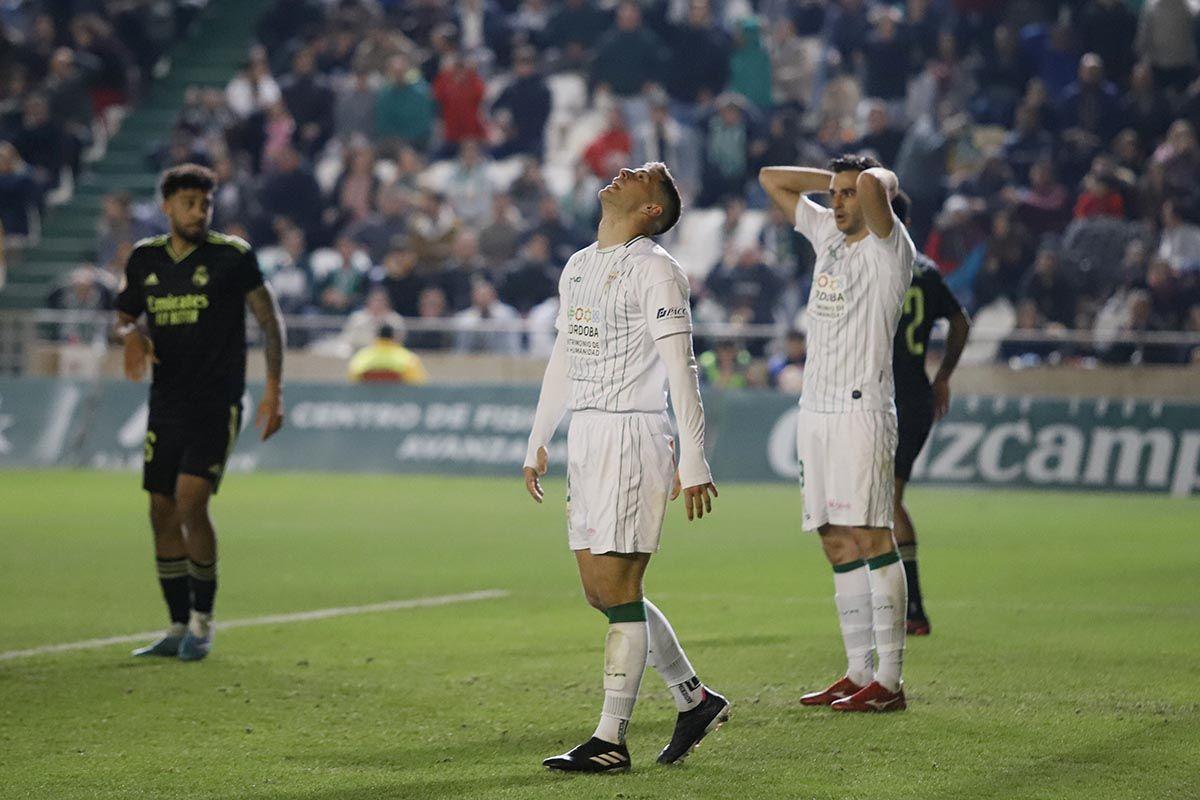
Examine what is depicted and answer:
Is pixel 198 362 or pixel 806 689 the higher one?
pixel 198 362

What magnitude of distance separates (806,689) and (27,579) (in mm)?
6327

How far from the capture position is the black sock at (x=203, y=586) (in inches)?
362

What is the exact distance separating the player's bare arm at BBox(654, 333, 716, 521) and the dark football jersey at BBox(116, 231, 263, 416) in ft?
11.8

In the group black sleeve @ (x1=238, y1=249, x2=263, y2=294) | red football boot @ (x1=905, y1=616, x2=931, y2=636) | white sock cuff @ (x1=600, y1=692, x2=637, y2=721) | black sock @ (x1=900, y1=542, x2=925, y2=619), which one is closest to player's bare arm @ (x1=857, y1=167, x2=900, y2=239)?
white sock cuff @ (x1=600, y1=692, x2=637, y2=721)

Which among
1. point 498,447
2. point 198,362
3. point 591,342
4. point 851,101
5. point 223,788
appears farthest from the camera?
point 851,101

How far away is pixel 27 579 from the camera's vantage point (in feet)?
40.7

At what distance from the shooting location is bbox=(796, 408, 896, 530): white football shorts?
25.5ft

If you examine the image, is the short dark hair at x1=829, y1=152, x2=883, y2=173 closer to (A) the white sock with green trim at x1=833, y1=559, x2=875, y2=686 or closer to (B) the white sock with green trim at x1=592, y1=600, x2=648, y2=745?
(A) the white sock with green trim at x1=833, y1=559, x2=875, y2=686

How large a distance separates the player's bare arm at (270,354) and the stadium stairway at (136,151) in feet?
64.5

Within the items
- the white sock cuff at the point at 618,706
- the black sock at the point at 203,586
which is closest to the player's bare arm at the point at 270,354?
the black sock at the point at 203,586

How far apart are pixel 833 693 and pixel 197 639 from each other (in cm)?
324

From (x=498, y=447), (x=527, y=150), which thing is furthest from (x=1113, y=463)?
(x=527, y=150)

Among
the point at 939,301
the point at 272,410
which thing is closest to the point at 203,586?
the point at 272,410

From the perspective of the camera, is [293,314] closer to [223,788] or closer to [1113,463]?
[1113,463]
